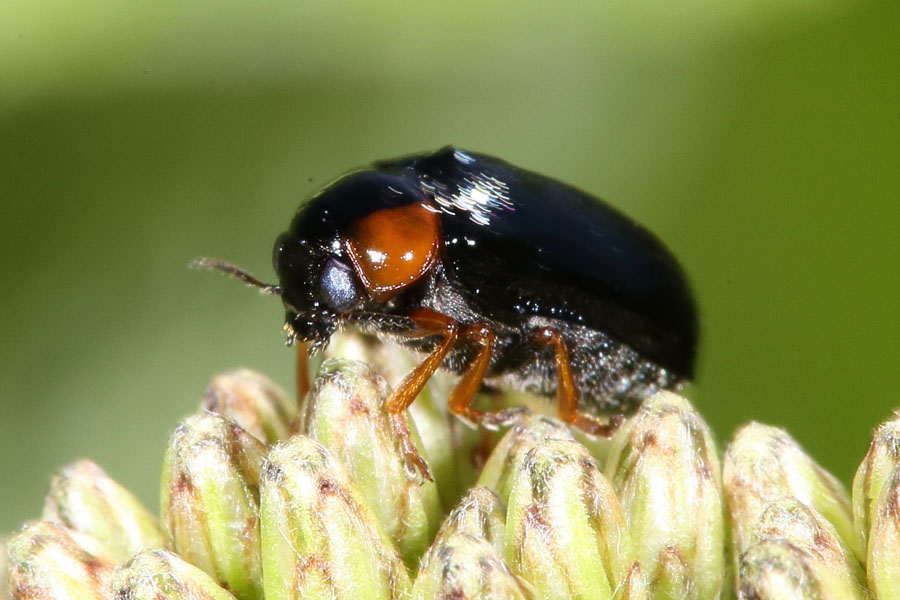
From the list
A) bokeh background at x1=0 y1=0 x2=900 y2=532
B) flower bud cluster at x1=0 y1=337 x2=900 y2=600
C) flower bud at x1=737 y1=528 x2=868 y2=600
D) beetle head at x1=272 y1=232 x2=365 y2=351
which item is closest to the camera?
flower bud at x1=737 y1=528 x2=868 y2=600

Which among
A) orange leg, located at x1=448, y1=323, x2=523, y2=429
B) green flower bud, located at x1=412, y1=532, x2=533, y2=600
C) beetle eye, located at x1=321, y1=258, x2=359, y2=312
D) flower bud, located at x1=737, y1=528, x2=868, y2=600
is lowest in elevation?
flower bud, located at x1=737, y1=528, x2=868, y2=600

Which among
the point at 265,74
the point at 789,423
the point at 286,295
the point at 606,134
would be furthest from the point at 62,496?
the point at 606,134

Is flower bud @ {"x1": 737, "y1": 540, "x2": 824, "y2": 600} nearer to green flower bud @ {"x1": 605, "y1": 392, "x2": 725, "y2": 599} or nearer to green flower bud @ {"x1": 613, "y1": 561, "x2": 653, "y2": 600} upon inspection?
green flower bud @ {"x1": 613, "y1": 561, "x2": 653, "y2": 600}

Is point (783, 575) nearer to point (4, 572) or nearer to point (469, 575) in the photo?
point (469, 575)

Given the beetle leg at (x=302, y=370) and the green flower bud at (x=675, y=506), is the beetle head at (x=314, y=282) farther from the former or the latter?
the green flower bud at (x=675, y=506)

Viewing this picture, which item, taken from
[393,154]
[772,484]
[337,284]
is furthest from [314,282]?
[393,154]

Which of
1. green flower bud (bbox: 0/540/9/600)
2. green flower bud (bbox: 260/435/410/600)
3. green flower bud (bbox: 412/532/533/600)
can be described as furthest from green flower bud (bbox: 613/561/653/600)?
green flower bud (bbox: 0/540/9/600)
